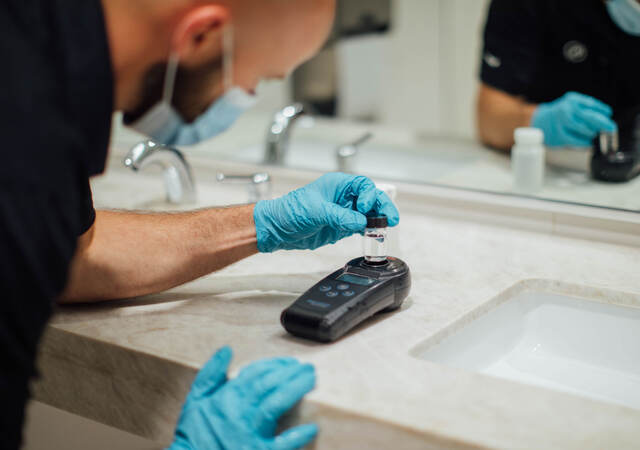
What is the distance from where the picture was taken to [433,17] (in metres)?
1.53

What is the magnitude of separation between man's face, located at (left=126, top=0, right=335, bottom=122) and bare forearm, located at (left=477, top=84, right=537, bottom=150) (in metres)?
0.56

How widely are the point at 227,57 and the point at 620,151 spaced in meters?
0.79

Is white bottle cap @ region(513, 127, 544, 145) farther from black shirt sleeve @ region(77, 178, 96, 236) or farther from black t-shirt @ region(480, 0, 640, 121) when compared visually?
black shirt sleeve @ region(77, 178, 96, 236)

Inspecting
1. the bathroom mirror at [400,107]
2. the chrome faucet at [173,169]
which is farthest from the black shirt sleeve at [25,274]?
the bathroom mirror at [400,107]

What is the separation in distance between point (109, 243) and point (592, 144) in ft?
2.88

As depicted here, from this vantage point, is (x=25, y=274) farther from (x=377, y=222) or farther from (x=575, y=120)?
(x=575, y=120)

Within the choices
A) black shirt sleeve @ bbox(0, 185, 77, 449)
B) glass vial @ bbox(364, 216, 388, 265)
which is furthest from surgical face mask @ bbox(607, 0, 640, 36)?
black shirt sleeve @ bbox(0, 185, 77, 449)

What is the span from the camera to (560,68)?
1.33m

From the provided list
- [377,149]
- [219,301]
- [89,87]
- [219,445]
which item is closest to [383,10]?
[377,149]

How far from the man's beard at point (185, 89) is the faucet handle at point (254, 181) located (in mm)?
380

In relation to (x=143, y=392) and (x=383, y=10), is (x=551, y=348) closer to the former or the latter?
(x=143, y=392)

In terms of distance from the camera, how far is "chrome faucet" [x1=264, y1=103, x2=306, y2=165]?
1.52 meters

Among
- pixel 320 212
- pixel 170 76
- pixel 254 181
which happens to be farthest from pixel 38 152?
pixel 254 181

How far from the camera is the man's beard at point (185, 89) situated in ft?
2.77
